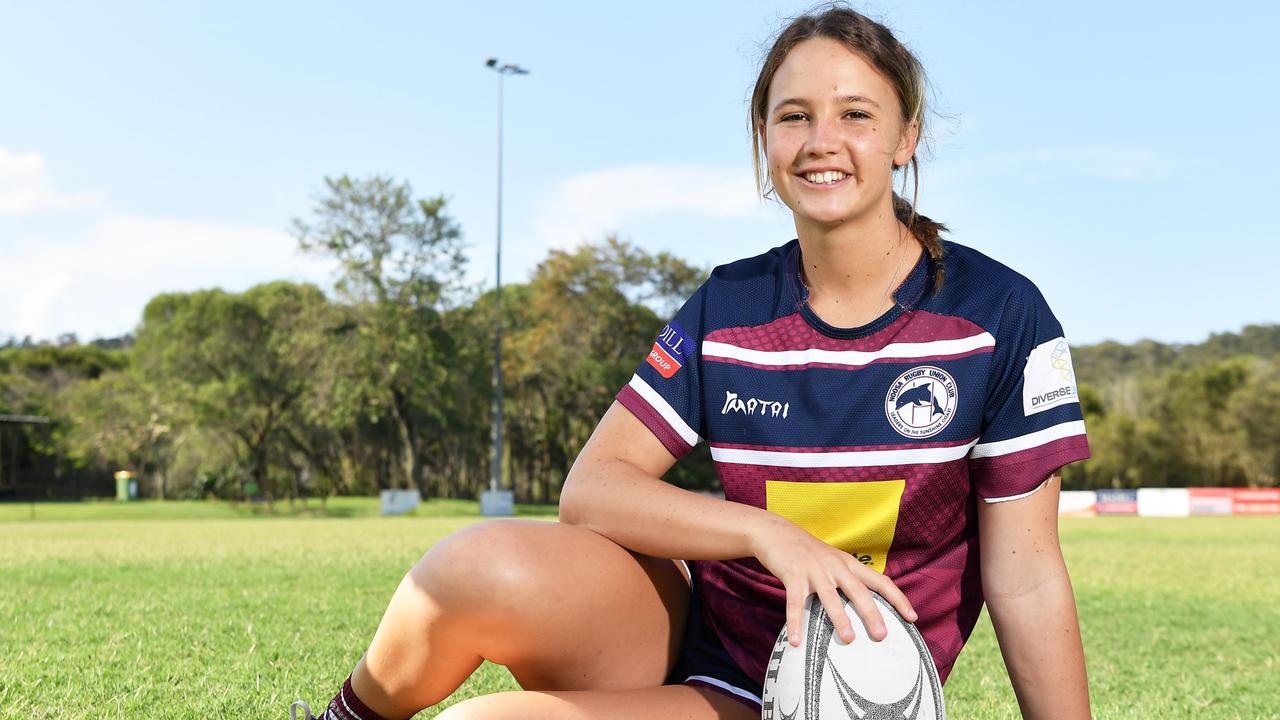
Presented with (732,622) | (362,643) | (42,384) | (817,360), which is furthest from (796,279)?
(42,384)

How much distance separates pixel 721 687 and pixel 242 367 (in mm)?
44907

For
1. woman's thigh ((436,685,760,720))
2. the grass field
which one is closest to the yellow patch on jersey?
woman's thigh ((436,685,760,720))

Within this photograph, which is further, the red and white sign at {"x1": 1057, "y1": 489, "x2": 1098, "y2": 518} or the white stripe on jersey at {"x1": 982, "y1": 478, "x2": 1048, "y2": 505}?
the red and white sign at {"x1": 1057, "y1": 489, "x2": 1098, "y2": 518}

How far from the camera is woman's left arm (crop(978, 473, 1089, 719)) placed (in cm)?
203

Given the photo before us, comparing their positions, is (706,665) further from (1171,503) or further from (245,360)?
(1171,503)

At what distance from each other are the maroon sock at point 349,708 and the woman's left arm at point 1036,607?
1.15 m

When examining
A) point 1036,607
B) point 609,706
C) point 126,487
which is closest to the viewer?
point 609,706

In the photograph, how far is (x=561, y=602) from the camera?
198cm

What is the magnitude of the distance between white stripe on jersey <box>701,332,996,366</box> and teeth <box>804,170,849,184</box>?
31cm

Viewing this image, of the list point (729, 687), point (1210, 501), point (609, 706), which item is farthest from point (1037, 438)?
point (1210, 501)

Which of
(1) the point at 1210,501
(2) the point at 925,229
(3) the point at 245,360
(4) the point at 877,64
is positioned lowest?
(1) the point at 1210,501

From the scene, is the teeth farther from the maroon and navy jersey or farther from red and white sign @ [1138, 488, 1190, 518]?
red and white sign @ [1138, 488, 1190, 518]

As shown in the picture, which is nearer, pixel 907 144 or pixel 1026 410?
pixel 1026 410

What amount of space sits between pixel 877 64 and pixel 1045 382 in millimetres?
652
